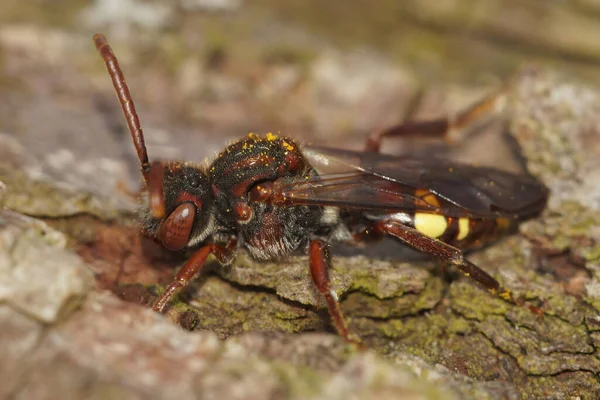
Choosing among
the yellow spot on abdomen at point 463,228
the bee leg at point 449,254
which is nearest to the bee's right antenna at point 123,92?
the bee leg at point 449,254

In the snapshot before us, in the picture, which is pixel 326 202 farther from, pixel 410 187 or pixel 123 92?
pixel 123 92

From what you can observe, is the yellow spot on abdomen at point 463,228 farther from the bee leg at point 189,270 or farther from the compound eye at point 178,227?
the compound eye at point 178,227

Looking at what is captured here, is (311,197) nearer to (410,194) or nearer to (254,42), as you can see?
(410,194)

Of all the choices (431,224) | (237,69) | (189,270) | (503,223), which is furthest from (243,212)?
(237,69)

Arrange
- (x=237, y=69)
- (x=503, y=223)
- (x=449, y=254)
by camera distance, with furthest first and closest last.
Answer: (x=237, y=69)
(x=503, y=223)
(x=449, y=254)

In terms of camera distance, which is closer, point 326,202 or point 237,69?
point 326,202

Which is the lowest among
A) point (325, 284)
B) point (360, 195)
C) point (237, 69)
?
point (325, 284)
